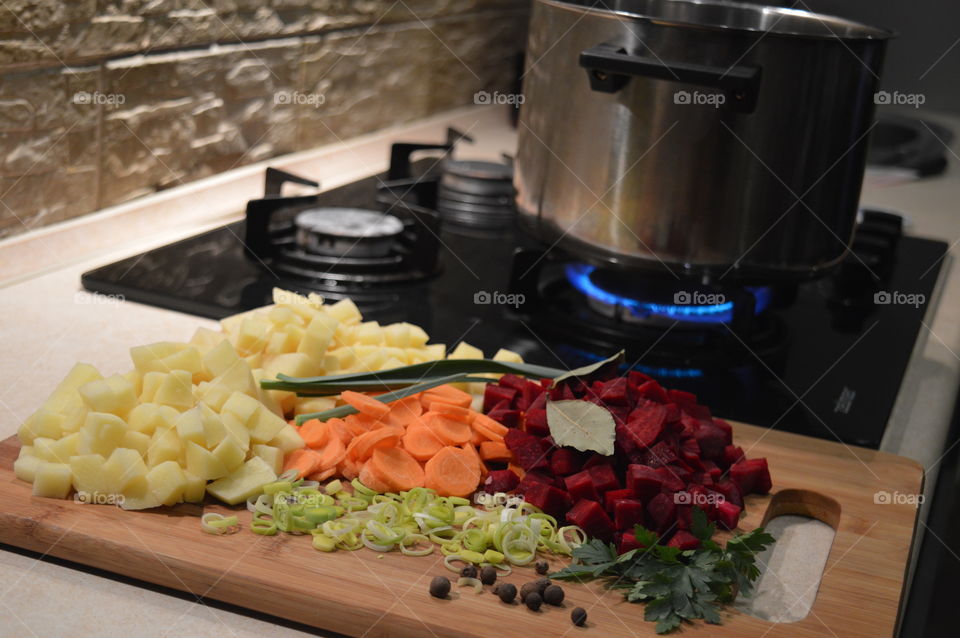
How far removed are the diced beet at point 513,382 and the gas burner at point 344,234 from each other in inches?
17.8

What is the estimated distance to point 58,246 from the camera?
1.44 meters

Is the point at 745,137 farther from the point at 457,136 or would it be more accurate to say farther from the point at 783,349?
the point at 457,136

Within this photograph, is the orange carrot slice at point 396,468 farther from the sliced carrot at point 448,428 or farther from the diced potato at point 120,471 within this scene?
the diced potato at point 120,471

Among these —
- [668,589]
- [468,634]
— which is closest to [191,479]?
[468,634]

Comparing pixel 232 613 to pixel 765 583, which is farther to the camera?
pixel 765 583

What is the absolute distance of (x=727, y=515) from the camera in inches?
37.3

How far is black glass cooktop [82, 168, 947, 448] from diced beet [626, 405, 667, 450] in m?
0.21

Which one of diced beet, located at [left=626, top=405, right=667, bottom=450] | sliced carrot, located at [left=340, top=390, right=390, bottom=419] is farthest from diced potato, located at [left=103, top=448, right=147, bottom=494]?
diced beet, located at [left=626, top=405, right=667, bottom=450]

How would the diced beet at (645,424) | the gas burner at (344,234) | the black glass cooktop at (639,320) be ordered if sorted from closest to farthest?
the diced beet at (645,424)
the black glass cooktop at (639,320)
the gas burner at (344,234)

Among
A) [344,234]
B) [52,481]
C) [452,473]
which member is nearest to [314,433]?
[452,473]

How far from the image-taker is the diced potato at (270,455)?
0.95 metres

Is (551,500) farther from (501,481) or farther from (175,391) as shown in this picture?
(175,391)

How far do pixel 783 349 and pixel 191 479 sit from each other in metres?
0.81

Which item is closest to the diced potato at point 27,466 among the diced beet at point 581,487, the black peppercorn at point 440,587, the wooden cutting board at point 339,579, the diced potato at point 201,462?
the wooden cutting board at point 339,579
